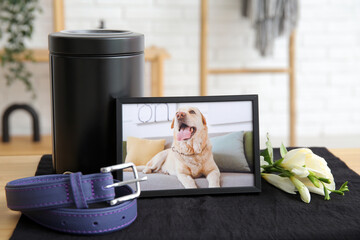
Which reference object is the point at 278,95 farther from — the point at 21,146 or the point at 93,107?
the point at 93,107

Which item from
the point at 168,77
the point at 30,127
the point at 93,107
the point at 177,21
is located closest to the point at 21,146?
the point at 30,127

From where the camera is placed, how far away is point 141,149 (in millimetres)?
901

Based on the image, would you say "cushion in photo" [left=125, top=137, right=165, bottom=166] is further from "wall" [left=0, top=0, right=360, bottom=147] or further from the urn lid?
"wall" [left=0, top=0, right=360, bottom=147]

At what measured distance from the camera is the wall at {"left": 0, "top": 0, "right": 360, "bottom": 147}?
3.21 metres

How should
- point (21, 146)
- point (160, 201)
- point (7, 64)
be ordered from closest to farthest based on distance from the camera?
1. point (160, 201)
2. point (21, 146)
3. point (7, 64)

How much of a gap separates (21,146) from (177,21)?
1211mm

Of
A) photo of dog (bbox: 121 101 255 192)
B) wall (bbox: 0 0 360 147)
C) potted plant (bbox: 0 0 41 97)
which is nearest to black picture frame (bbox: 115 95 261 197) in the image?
photo of dog (bbox: 121 101 255 192)

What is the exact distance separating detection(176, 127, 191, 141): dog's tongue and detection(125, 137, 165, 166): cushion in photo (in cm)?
3

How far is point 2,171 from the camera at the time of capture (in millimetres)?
1103

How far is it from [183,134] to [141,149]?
3.1 inches

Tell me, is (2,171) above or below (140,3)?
below

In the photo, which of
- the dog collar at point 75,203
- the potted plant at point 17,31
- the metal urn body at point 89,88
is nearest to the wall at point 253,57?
the potted plant at point 17,31

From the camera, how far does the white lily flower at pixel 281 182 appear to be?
0.92m

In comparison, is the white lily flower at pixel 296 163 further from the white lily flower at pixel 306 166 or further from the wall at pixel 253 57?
the wall at pixel 253 57
